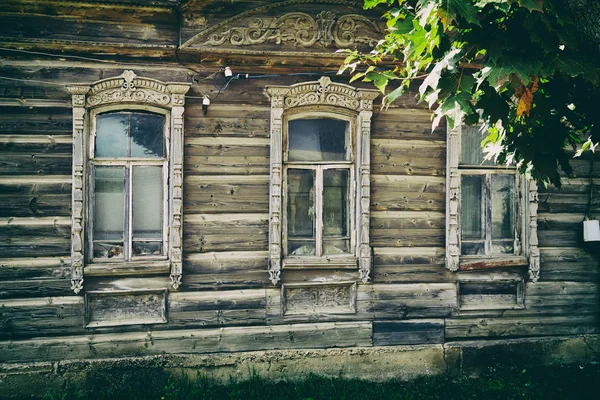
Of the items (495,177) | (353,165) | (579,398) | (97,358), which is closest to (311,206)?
(353,165)

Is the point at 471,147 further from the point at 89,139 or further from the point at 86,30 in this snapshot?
the point at 86,30

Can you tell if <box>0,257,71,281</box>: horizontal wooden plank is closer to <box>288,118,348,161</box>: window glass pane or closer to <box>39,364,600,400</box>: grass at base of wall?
<box>39,364,600,400</box>: grass at base of wall

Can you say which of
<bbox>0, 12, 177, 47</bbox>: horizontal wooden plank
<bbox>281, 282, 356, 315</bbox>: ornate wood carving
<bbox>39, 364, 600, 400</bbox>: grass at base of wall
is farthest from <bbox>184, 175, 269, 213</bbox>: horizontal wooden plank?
<bbox>39, 364, 600, 400</bbox>: grass at base of wall

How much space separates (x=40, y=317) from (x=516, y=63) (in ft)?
17.4

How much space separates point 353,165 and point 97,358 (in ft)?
12.3

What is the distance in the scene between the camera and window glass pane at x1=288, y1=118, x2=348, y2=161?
211 inches

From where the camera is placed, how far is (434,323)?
Result: 546 cm

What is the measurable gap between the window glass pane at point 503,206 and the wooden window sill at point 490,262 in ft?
1.03

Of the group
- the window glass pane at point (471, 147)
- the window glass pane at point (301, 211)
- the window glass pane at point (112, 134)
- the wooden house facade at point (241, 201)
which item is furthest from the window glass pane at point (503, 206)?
the window glass pane at point (112, 134)

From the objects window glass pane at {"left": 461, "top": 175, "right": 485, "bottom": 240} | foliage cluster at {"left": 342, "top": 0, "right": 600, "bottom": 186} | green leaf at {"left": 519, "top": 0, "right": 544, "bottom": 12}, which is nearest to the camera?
green leaf at {"left": 519, "top": 0, "right": 544, "bottom": 12}

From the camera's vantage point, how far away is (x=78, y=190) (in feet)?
15.6

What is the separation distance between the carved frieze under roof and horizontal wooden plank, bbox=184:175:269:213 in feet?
4.99

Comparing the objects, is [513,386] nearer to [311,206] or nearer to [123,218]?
[311,206]

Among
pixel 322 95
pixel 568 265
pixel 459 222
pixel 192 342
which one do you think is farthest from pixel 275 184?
pixel 568 265
